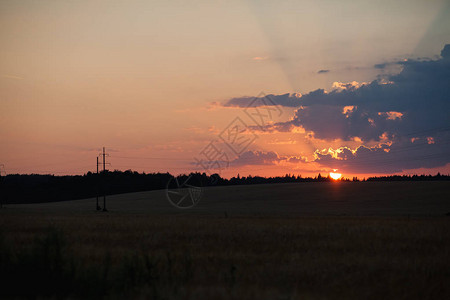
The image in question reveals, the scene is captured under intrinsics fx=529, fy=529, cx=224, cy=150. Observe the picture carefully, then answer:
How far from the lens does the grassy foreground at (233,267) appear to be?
43.7 ft

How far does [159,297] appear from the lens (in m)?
11.7

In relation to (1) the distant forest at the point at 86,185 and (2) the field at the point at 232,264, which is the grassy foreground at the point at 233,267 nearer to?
(2) the field at the point at 232,264

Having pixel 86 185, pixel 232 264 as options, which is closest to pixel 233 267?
pixel 232 264

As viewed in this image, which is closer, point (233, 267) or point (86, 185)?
point (233, 267)

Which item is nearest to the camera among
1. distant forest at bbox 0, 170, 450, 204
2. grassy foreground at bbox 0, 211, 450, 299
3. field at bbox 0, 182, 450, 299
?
grassy foreground at bbox 0, 211, 450, 299

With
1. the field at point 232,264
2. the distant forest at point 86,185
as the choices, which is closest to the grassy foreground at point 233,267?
the field at point 232,264

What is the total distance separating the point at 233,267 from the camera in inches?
599

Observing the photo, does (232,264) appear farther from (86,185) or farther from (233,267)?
(86,185)

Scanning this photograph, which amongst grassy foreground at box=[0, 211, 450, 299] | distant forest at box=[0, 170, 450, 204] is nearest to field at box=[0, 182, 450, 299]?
grassy foreground at box=[0, 211, 450, 299]

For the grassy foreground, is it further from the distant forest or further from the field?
the distant forest

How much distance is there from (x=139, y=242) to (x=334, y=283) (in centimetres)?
1398

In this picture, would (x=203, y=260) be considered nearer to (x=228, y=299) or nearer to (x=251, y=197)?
(x=228, y=299)

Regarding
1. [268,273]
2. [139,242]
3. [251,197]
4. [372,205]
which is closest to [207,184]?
[251,197]

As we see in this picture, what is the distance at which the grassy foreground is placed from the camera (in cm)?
1331
